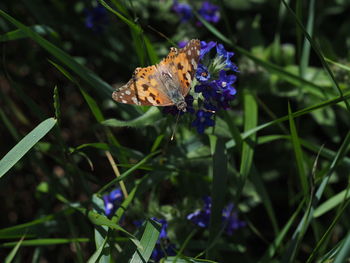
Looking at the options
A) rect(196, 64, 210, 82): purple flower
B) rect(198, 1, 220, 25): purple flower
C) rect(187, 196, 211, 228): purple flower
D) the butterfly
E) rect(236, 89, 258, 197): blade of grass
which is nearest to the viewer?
the butterfly

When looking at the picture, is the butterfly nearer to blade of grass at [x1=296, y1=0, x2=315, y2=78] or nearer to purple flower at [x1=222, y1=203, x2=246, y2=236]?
purple flower at [x1=222, y1=203, x2=246, y2=236]

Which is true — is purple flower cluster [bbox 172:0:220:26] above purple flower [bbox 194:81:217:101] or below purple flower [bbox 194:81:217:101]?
above

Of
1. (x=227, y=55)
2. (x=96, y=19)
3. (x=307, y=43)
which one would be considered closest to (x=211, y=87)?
(x=227, y=55)

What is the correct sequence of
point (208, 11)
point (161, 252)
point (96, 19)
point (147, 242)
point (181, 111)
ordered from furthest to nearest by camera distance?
point (96, 19) → point (208, 11) → point (161, 252) → point (181, 111) → point (147, 242)

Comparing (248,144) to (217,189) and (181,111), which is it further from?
(181,111)

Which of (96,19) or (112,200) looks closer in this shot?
(112,200)

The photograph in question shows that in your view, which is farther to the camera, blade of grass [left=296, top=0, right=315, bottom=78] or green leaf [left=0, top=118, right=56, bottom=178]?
blade of grass [left=296, top=0, right=315, bottom=78]

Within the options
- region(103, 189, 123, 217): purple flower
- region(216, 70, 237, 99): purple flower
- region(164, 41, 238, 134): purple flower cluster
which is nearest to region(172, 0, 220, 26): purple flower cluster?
region(164, 41, 238, 134): purple flower cluster
